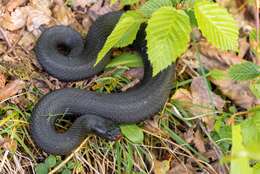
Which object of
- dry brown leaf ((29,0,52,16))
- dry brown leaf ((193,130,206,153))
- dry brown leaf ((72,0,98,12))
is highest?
dry brown leaf ((29,0,52,16))

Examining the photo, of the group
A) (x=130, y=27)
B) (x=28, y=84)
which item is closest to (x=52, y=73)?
(x=28, y=84)

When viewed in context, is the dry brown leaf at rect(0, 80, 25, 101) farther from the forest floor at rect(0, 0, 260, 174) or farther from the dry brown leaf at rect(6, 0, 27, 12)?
the dry brown leaf at rect(6, 0, 27, 12)

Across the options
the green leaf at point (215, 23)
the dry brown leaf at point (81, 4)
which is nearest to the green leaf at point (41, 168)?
the dry brown leaf at point (81, 4)

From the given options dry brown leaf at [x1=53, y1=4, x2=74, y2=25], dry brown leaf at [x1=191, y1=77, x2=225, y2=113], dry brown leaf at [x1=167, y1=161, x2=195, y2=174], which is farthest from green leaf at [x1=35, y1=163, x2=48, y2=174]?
dry brown leaf at [x1=191, y1=77, x2=225, y2=113]

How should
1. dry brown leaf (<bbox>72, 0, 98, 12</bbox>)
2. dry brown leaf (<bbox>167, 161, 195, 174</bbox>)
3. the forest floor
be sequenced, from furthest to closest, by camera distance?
1. dry brown leaf (<bbox>72, 0, 98, 12</bbox>)
2. dry brown leaf (<bbox>167, 161, 195, 174</bbox>)
3. the forest floor

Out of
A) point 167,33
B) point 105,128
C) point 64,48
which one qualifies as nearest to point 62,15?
point 64,48

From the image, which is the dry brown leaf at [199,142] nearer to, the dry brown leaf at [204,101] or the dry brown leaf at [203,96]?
the dry brown leaf at [204,101]

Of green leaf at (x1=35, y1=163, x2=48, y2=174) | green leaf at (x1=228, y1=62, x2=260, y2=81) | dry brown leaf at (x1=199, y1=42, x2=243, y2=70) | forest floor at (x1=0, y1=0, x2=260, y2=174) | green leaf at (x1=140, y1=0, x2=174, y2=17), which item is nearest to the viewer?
green leaf at (x1=140, y1=0, x2=174, y2=17)
